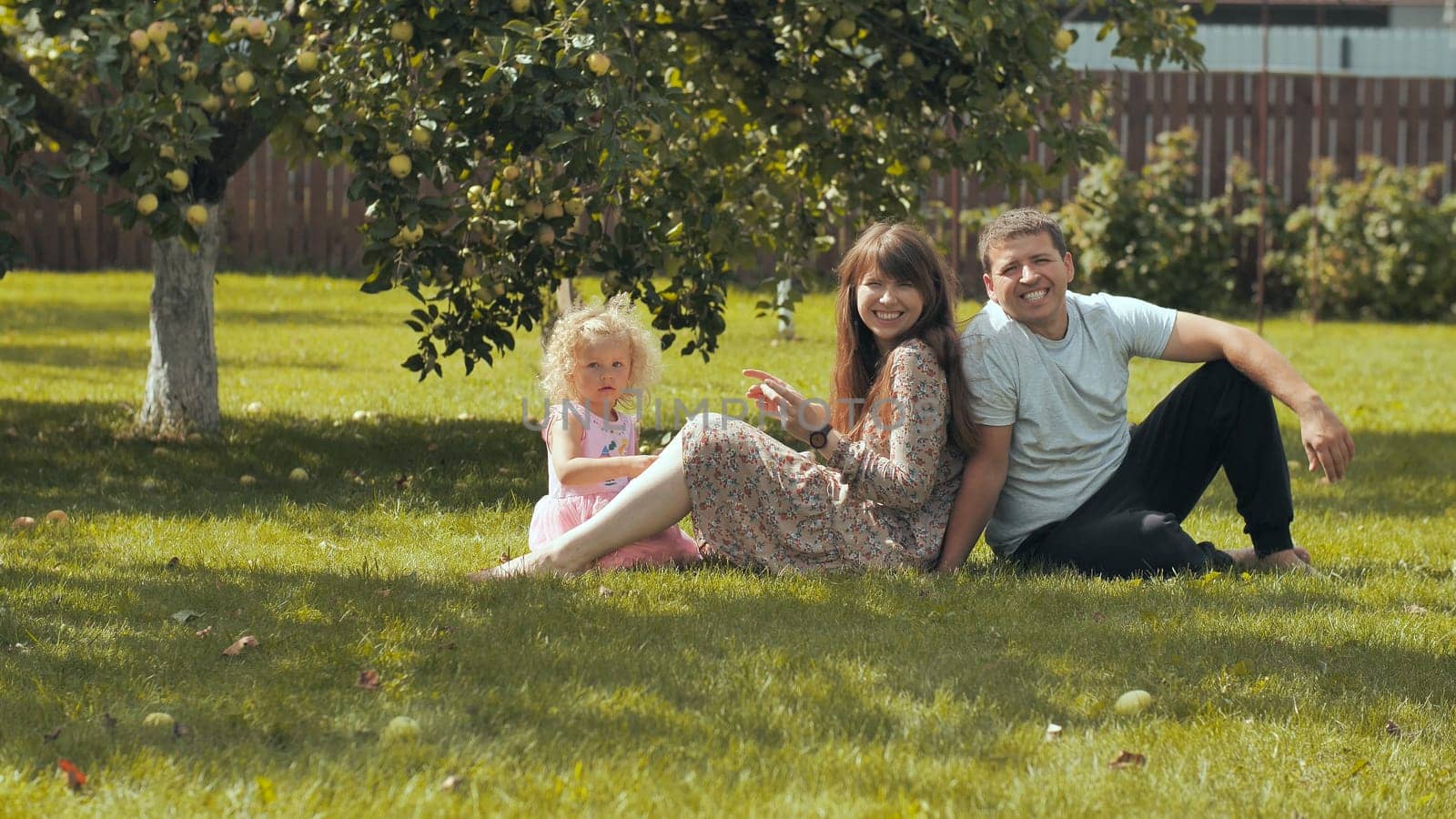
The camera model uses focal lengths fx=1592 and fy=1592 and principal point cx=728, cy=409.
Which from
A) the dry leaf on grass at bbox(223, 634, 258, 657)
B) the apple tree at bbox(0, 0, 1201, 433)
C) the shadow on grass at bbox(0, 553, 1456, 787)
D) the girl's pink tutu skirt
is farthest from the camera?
the apple tree at bbox(0, 0, 1201, 433)

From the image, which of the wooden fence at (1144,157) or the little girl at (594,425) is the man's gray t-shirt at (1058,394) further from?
the wooden fence at (1144,157)

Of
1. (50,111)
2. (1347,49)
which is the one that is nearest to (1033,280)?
(50,111)

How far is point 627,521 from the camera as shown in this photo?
429cm

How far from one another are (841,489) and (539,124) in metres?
1.58

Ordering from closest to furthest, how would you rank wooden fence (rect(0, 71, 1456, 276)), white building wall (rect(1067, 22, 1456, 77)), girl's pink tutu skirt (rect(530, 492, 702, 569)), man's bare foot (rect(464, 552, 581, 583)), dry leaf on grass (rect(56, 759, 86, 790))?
dry leaf on grass (rect(56, 759, 86, 790)) → man's bare foot (rect(464, 552, 581, 583)) → girl's pink tutu skirt (rect(530, 492, 702, 569)) → wooden fence (rect(0, 71, 1456, 276)) → white building wall (rect(1067, 22, 1456, 77))

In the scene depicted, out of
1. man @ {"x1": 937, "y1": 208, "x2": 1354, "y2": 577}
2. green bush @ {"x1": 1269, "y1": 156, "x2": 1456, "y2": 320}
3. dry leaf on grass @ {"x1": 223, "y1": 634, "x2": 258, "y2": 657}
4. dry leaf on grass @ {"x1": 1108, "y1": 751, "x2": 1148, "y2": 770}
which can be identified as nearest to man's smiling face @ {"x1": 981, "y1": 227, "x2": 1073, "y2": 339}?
man @ {"x1": 937, "y1": 208, "x2": 1354, "y2": 577}

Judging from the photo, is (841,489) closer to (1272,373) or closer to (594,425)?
(594,425)

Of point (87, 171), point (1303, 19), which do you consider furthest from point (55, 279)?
point (1303, 19)

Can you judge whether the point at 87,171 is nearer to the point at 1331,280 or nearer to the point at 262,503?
the point at 262,503

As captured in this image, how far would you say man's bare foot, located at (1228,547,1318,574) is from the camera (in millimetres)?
4492

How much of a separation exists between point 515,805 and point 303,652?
41.9 inches

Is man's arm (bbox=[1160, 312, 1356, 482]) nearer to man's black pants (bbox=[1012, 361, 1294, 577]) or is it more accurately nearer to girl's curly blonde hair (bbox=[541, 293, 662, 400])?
man's black pants (bbox=[1012, 361, 1294, 577])

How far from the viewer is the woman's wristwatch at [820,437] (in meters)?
4.11

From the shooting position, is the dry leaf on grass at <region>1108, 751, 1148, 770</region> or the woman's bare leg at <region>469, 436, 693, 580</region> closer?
the dry leaf on grass at <region>1108, 751, 1148, 770</region>
